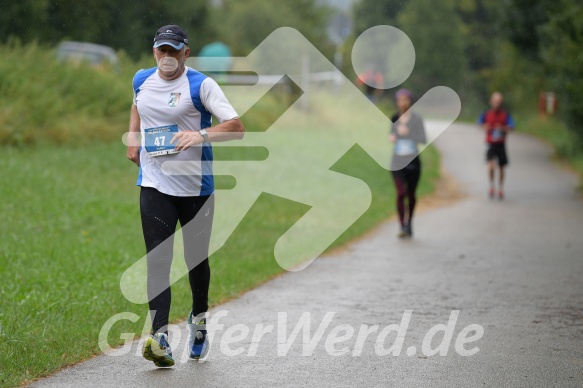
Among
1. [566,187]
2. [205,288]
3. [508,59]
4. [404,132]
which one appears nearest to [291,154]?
[566,187]

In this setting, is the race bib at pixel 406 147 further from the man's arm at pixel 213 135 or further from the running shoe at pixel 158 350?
the running shoe at pixel 158 350

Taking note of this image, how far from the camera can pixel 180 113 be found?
6594 mm

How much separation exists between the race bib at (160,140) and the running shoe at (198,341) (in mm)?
1192

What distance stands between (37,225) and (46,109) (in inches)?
326

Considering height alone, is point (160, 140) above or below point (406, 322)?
above

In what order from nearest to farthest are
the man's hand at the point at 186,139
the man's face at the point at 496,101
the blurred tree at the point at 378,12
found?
the man's hand at the point at 186,139 → the man's face at the point at 496,101 → the blurred tree at the point at 378,12

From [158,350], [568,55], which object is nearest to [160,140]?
[158,350]

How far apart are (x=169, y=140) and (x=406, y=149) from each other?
27.3ft

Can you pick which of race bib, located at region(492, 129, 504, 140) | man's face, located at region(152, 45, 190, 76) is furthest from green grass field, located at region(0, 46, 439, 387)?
race bib, located at region(492, 129, 504, 140)

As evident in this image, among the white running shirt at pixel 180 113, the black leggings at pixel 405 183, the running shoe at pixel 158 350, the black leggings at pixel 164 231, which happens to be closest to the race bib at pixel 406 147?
the black leggings at pixel 405 183

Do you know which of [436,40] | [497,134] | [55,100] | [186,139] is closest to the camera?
[186,139]

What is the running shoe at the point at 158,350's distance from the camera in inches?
249

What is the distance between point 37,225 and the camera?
12.8 meters

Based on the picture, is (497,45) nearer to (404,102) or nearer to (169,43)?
(404,102)
